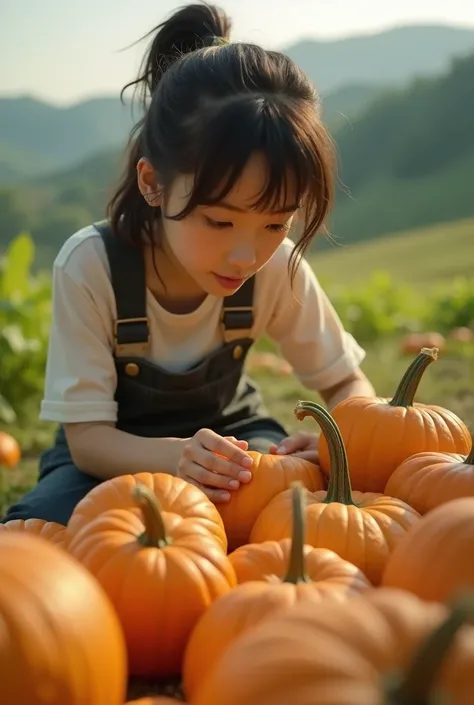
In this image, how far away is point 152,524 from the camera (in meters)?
1.15

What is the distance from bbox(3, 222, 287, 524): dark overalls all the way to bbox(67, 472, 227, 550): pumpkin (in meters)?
0.61

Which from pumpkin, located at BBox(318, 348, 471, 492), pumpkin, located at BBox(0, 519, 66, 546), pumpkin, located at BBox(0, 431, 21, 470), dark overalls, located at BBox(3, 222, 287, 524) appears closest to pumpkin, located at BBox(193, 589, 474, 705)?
pumpkin, located at BBox(0, 519, 66, 546)

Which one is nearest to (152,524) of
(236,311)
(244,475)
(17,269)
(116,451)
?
(244,475)

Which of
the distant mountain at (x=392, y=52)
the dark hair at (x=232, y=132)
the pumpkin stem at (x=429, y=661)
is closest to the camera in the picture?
the pumpkin stem at (x=429, y=661)

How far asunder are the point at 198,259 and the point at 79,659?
40.2 inches

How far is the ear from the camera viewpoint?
1899mm

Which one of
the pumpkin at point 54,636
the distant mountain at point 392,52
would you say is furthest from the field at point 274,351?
the distant mountain at point 392,52

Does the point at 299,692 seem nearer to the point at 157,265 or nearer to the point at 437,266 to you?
the point at 157,265

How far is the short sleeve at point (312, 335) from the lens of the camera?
2.27 m

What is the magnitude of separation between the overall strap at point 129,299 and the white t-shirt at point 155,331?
2 centimetres

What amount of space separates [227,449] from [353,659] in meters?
0.84

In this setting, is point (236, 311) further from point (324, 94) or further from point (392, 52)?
point (392, 52)

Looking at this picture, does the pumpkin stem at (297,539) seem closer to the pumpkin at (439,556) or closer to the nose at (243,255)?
the pumpkin at (439,556)

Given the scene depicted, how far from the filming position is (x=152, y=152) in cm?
189
